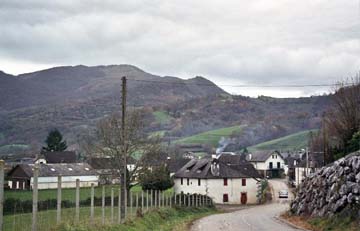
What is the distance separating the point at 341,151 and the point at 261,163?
95426mm

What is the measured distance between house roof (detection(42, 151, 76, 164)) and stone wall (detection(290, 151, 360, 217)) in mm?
72673

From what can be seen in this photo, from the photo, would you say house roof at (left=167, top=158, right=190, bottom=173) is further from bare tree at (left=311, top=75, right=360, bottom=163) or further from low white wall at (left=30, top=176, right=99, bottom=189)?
bare tree at (left=311, top=75, right=360, bottom=163)

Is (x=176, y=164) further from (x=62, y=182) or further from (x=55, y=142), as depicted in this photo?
(x=62, y=182)

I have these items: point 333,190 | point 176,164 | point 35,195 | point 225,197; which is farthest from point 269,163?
point 35,195

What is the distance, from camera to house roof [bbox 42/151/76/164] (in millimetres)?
108725

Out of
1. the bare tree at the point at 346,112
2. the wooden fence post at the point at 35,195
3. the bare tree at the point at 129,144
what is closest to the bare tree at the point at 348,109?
the bare tree at the point at 346,112

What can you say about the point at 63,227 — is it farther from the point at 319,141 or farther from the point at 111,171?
the point at 319,141

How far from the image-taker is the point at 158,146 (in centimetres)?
6084

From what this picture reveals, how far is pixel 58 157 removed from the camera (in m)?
111

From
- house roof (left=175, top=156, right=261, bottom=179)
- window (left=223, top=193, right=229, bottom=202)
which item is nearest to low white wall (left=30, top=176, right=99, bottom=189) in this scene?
house roof (left=175, top=156, right=261, bottom=179)

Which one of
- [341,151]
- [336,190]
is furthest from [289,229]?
[341,151]

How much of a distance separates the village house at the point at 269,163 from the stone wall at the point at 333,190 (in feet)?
315

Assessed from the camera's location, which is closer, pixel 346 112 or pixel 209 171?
pixel 346 112

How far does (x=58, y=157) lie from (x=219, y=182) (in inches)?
1625
